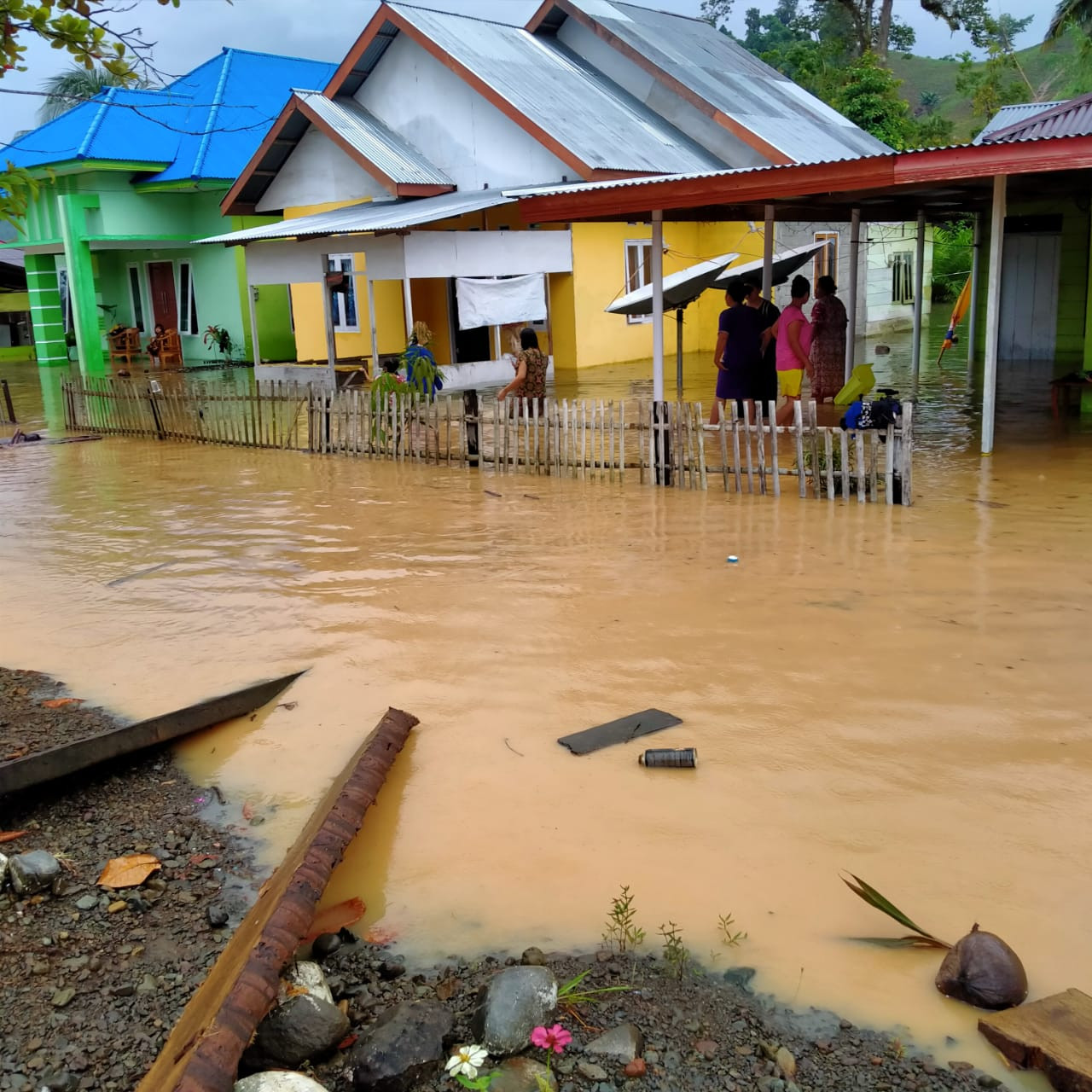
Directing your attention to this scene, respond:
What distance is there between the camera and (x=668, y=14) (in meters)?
25.6

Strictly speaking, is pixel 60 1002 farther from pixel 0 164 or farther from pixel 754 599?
pixel 0 164

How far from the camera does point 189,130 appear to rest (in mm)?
25922

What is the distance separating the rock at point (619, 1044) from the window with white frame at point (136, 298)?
1155 inches

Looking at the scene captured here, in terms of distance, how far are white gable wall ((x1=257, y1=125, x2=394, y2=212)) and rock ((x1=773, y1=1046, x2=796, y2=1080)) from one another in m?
19.1

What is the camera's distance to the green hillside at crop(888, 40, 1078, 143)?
74812mm

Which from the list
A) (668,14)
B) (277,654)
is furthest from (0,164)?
(277,654)

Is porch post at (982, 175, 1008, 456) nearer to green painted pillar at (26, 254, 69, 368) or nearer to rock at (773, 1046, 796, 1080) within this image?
rock at (773, 1046, 796, 1080)

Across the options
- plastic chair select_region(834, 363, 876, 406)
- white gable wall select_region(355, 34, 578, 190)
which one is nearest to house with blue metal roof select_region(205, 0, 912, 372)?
white gable wall select_region(355, 34, 578, 190)

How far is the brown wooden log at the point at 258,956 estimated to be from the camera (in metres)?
2.85

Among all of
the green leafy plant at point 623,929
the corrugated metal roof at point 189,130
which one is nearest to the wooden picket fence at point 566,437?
the green leafy plant at point 623,929

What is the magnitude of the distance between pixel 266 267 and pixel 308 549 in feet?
37.9

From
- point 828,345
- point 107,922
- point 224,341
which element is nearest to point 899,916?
point 107,922

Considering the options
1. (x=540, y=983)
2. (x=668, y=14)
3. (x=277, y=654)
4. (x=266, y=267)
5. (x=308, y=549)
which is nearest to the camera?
(x=540, y=983)

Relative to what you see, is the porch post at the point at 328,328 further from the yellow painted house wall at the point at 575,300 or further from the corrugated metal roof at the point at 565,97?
the corrugated metal roof at the point at 565,97
